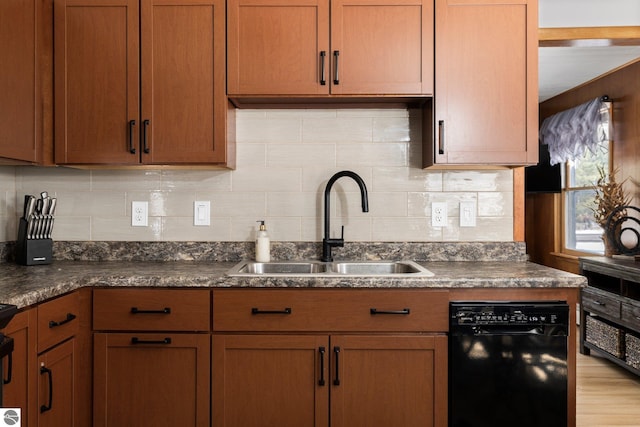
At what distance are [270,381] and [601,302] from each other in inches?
109

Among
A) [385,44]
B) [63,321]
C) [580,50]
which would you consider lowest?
[63,321]

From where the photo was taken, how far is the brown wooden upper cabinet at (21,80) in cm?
184

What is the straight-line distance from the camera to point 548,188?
564cm

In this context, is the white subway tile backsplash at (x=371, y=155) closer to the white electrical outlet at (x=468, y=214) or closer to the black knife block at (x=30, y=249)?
the white electrical outlet at (x=468, y=214)

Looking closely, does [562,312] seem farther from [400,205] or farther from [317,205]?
[317,205]

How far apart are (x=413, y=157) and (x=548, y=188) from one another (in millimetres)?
4026

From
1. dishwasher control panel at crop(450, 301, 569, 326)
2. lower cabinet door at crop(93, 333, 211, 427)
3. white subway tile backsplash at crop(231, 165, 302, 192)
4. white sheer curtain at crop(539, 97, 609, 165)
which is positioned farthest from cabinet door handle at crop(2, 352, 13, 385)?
white sheer curtain at crop(539, 97, 609, 165)

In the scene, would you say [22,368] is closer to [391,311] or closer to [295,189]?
[391,311]

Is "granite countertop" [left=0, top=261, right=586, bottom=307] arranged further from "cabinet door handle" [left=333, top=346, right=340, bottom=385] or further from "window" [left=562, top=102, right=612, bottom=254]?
"window" [left=562, top=102, right=612, bottom=254]

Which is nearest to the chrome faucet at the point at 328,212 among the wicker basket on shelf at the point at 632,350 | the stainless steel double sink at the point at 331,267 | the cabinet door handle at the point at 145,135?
the stainless steel double sink at the point at 331,267

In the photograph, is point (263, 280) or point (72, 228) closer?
point (263, 280)

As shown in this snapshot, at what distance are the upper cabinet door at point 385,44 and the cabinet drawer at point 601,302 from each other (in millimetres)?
2277

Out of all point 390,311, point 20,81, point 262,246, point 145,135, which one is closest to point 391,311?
point 390,311

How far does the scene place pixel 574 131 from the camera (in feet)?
16.2
